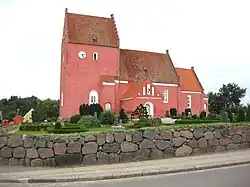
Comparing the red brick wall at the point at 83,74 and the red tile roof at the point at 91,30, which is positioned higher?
the red tile roof at the point at 91,30

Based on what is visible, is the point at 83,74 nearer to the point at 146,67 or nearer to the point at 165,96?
the point at 146,67

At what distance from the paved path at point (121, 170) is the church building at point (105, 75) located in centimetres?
3417

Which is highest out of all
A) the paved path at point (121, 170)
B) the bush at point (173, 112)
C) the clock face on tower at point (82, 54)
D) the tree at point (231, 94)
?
the clock face on tower at point (82, 54)

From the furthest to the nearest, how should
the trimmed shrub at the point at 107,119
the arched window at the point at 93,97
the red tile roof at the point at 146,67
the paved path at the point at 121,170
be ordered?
the red tile roof at the point at 146,67 < the arched window at the point at 93,97 < the trimmed shrub at the point at 107,119 < the paved path at the point at 121,170

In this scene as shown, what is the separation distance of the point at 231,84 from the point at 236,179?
77922 mm

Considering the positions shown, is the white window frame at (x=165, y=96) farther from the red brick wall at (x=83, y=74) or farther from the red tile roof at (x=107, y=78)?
the red tile roof at (x=107, y=78)

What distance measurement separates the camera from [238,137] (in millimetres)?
16281

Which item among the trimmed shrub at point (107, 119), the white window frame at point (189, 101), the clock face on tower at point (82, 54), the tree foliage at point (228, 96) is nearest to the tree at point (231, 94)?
the tree foliage at point (228, 96)

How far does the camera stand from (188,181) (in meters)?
9.41

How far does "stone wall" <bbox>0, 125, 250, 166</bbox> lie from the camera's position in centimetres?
1259

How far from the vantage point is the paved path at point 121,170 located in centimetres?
1035

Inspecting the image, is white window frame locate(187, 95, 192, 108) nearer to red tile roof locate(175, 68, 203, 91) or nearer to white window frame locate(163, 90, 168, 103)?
red tile roof locate(175, 68, 203, 91)

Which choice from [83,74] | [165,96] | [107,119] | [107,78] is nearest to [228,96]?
[165,96]

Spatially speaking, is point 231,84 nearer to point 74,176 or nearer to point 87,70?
point 87,70
